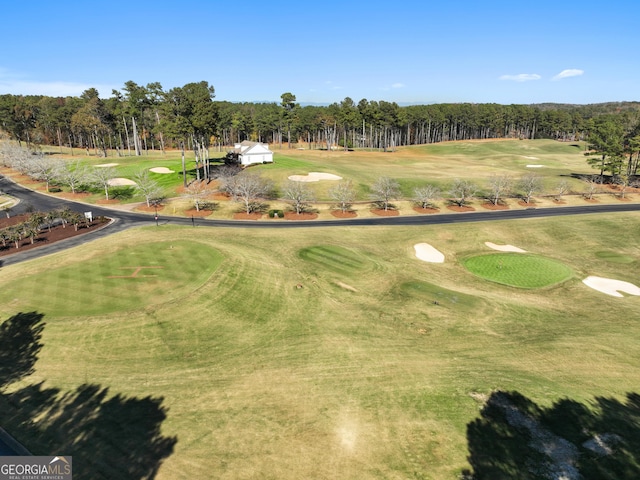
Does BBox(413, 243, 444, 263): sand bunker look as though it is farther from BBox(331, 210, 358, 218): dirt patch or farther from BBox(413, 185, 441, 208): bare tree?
BBox(413, 185, 441, 208): bare tree

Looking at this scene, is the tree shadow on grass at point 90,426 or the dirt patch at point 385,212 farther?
the dirt patch at point 385,212

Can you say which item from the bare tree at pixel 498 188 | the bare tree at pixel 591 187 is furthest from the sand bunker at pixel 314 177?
the bare tree at pixel 591 187

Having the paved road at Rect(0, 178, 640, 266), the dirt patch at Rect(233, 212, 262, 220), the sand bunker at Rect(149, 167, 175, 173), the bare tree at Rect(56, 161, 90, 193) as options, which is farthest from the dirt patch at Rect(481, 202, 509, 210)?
the bare tree at Rect(56, 161, 90, 193)

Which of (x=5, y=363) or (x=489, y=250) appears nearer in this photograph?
(x=5, y=363)

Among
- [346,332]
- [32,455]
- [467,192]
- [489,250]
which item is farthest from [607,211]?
[32,455]

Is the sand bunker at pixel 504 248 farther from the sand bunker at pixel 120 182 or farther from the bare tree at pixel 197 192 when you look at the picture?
the sand bunker at pixel 120 182

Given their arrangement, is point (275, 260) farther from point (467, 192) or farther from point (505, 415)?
point (467, 192)

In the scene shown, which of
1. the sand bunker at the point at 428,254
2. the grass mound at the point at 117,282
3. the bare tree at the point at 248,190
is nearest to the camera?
the grass mound at the point at 117,282
